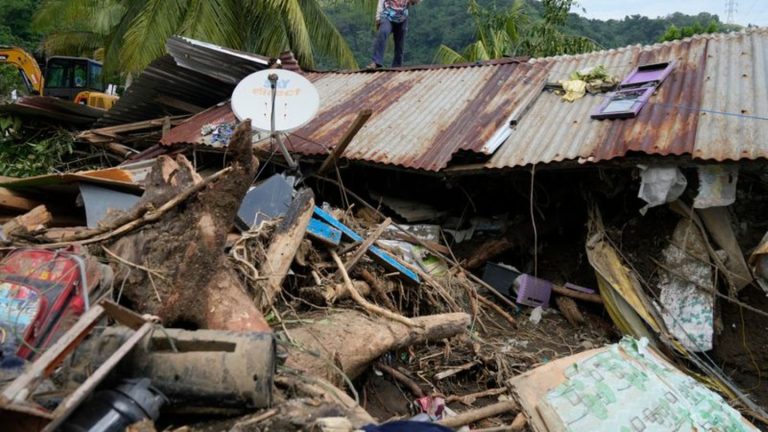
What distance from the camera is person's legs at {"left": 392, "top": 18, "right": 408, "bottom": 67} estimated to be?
955cm

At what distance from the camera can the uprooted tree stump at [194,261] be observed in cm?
310

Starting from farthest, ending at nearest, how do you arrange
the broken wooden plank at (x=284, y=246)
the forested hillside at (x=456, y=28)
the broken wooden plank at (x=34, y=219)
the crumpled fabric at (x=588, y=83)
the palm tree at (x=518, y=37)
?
the forested hillside at (x=456, y=28)
the palm tree at (x=518, y=37)
the crumpled fabric at (x=588, y=83)
the broken wooden plank at (x=34, y=219)
the broken wooden plank at (x=284, y=246)

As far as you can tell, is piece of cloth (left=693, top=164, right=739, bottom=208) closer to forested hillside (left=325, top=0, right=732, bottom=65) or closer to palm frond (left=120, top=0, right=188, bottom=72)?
palm frond (left=120, top=0, right=188, bottom=72)

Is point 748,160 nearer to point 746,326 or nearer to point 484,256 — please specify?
point 746,326

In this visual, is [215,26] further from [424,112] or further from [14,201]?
[14,201]

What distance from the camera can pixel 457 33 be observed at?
2992 cm

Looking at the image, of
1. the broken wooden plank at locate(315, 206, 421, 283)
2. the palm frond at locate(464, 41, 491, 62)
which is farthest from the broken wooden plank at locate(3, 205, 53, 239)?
the palm frond at locate(464, 41, 491, 62)

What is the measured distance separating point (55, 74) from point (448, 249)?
16.8 m

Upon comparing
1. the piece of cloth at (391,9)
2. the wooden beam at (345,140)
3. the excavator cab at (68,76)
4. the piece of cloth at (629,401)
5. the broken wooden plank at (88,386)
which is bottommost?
the excavator cab at (68,76)

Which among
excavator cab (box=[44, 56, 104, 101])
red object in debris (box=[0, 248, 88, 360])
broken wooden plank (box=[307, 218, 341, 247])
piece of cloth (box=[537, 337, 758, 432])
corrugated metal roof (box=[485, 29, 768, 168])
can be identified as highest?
corrugated metal roof (box=[485, 29, 768, 168])

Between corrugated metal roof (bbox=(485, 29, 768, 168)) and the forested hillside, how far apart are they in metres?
21.1

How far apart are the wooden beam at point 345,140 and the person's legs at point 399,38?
4018 millimetres

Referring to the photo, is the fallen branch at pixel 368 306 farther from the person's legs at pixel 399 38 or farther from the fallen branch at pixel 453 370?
the person's legs at pixel 399 38

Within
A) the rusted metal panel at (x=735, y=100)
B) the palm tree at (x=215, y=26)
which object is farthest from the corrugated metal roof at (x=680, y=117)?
the palm tree at (x=215, y=26)
